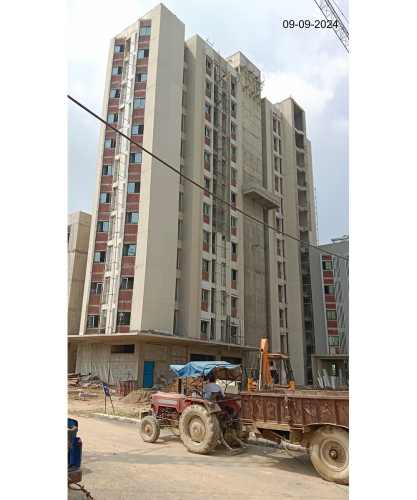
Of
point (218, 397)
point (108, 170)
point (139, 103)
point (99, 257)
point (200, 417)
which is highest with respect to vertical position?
point (139, 103)

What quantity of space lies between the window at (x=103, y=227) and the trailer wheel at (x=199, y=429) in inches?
1003

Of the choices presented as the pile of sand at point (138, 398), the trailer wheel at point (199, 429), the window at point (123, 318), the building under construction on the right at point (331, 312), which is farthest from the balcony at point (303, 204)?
the trailer wheel at point (199, 429)

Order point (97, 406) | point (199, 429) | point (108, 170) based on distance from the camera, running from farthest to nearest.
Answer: point (108, 170) < point (97, 406) < point (199, 429)

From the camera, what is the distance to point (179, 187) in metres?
37.9

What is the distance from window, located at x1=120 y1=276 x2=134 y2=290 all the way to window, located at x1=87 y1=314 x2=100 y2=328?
3.53m

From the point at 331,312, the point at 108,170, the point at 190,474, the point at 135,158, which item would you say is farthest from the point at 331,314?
the point at 190,474

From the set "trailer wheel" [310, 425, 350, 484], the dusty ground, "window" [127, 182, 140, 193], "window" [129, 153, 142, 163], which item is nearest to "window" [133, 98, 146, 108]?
"window" [129, 153, 142, 163]

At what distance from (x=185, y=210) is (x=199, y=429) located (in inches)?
1110

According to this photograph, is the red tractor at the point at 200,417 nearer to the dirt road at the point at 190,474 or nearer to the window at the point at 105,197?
the dirt road at the point at 190,474

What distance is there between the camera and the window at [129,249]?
3288cm

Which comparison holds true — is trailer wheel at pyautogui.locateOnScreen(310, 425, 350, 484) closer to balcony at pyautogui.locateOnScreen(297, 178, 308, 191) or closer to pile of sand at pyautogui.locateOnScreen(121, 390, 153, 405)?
pile of sand at pyautogui.locateOnScreen(121, 390, 153, 405)

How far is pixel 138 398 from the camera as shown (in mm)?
24766

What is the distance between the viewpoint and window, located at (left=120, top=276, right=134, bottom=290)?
32.2 meters

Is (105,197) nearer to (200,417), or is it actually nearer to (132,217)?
(132,217)
